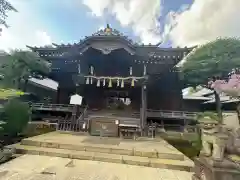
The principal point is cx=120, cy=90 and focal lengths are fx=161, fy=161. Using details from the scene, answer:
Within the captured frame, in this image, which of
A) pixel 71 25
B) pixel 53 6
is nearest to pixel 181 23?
pixel 71 25

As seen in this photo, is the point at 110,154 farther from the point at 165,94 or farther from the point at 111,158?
the point at 165,94

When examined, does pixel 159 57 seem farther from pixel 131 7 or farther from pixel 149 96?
pixel 131 7

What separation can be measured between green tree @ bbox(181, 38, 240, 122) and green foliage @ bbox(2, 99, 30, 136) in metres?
11.0

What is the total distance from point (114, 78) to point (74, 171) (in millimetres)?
6482

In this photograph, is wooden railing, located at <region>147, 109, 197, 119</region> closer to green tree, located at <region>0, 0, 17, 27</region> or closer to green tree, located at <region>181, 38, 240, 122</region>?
green tree, located at <region>181, 38, 240, 122</region>

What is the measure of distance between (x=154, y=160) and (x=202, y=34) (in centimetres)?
1594

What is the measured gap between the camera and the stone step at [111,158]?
4207mm

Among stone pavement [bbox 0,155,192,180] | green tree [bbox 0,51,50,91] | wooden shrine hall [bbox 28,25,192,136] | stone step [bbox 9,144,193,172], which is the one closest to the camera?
stone pavement [bbox 0,155,192,180]

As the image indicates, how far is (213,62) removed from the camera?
11125mm

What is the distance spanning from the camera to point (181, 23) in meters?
17.1

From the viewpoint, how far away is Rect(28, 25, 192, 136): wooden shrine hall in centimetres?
952

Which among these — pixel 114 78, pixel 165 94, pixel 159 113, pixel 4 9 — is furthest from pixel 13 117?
pixel 165 94

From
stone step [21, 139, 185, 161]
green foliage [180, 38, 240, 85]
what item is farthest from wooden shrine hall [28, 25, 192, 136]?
stone step [21, 139, 185, 161]

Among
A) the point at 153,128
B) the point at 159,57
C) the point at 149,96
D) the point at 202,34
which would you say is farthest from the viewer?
the point at 202,34
